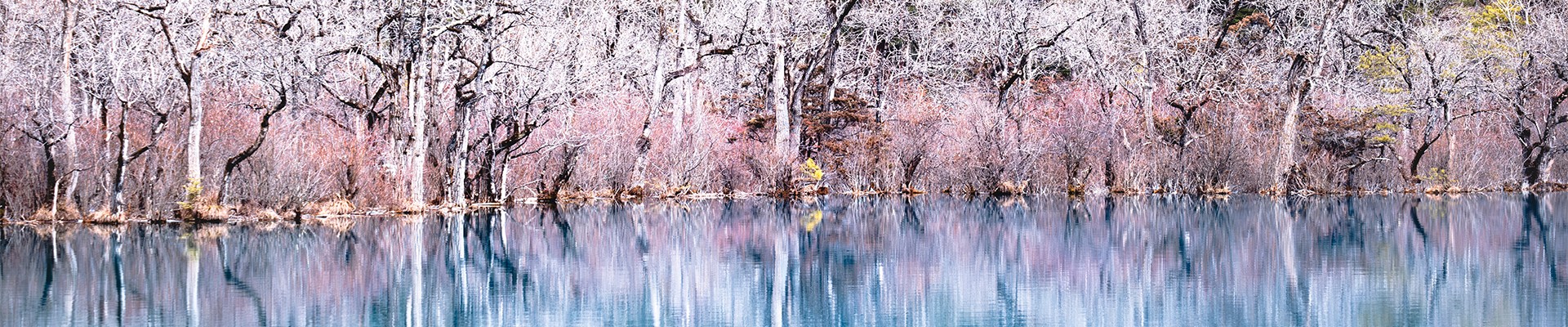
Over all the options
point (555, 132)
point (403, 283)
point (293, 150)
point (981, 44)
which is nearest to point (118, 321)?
point (403, 283)

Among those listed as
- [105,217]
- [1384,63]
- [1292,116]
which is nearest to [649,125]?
[105,217]

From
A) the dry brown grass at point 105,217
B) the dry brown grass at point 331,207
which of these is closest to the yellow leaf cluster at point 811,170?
the dry brown grass at point 331,207

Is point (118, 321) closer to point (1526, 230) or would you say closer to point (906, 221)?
point (906, 221)

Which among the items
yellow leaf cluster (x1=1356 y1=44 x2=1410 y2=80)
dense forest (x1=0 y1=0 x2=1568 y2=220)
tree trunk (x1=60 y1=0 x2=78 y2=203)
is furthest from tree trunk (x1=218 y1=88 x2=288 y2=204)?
yellow leaf cluster (x1=1356 y1=44 x2=1410 y2=80)

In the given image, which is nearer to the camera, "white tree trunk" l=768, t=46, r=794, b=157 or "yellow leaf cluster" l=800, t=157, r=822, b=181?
"yellow leaf cluster" l=800, t=157, r=822, b=181

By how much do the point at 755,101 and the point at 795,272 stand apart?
1091 inches

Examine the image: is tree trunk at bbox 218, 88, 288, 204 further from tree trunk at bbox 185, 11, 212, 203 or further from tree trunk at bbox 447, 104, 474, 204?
tree trunk at bbox 447, 104, 474, 204

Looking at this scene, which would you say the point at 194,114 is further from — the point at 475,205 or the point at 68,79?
the point at 475,205

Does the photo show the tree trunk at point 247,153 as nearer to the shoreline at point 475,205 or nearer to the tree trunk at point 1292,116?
the shoreline at point 475,205

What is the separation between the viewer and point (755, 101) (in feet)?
139

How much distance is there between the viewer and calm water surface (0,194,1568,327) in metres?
11.1

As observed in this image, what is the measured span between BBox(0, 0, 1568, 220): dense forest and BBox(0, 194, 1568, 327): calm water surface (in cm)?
208

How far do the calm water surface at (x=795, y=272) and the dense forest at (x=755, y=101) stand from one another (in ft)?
6.81

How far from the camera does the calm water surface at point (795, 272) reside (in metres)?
11.1
